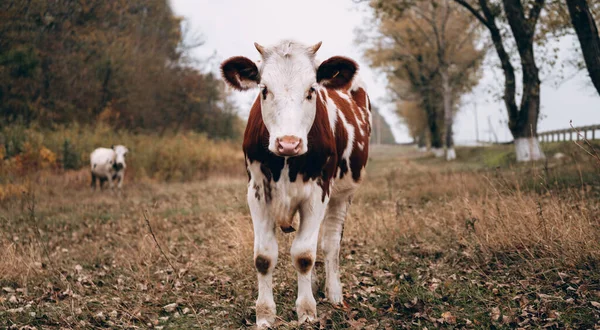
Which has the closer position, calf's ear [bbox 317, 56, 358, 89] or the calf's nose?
the calf's nose

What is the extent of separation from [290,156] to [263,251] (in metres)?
0.94

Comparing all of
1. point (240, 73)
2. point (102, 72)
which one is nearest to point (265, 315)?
point (240, 73)

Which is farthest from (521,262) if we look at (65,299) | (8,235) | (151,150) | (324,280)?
(151,150)

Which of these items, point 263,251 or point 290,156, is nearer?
point 290,156

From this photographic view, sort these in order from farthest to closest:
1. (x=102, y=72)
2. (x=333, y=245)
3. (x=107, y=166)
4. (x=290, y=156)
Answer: (x=102, y=72) → (x=107, y=166) → (x=333, y=245) → (x=290, y=156)

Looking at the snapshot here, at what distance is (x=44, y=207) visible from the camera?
12.7 m

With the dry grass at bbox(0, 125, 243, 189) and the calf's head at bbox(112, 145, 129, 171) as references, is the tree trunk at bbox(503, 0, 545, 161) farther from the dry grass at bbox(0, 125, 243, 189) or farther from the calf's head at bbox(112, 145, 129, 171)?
the calf's head at bbox(112, 145, 129, 171)

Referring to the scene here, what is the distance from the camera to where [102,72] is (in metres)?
24.5

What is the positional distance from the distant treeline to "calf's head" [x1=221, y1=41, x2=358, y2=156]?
15147 millimetres

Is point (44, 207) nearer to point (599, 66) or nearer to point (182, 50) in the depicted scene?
point (599, 66)

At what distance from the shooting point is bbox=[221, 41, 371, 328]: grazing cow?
13.5ft

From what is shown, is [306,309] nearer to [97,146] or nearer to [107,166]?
[107,166]

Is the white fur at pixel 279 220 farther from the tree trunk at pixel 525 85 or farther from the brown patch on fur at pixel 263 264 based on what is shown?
the tree trunk at pixel 525 85

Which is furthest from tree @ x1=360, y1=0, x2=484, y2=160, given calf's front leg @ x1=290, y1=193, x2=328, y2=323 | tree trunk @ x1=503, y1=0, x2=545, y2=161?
calf's front leg @ x1=290, y1=193, x2=328, y2=323
